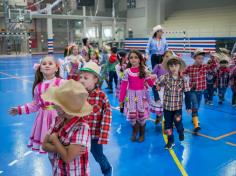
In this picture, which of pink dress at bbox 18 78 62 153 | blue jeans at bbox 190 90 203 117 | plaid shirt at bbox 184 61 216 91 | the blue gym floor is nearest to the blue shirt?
the blue gym floor

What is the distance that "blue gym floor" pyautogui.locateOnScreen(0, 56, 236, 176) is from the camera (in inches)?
137

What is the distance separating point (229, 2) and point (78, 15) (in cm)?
1390

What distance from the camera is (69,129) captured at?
1821mm

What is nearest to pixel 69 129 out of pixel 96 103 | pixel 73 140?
pixel 73 140

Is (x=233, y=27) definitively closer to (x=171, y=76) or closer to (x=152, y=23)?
(x=152, y=23)

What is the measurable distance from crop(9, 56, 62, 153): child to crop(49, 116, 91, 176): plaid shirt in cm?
111

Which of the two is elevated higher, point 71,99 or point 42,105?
point 71,99

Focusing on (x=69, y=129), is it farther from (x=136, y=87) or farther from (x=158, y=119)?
(x=158, y=119)

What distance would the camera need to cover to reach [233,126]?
5102 millimetres

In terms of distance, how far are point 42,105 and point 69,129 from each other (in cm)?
134

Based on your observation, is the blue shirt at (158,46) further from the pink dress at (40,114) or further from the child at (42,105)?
the pink dress at (40,114)

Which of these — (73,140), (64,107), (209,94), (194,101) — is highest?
(64,107)

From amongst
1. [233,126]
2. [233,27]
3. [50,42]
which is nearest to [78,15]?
[50,42]

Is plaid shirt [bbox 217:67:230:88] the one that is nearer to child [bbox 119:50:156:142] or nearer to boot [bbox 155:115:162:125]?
boot [bbox 155:115:162:125]
